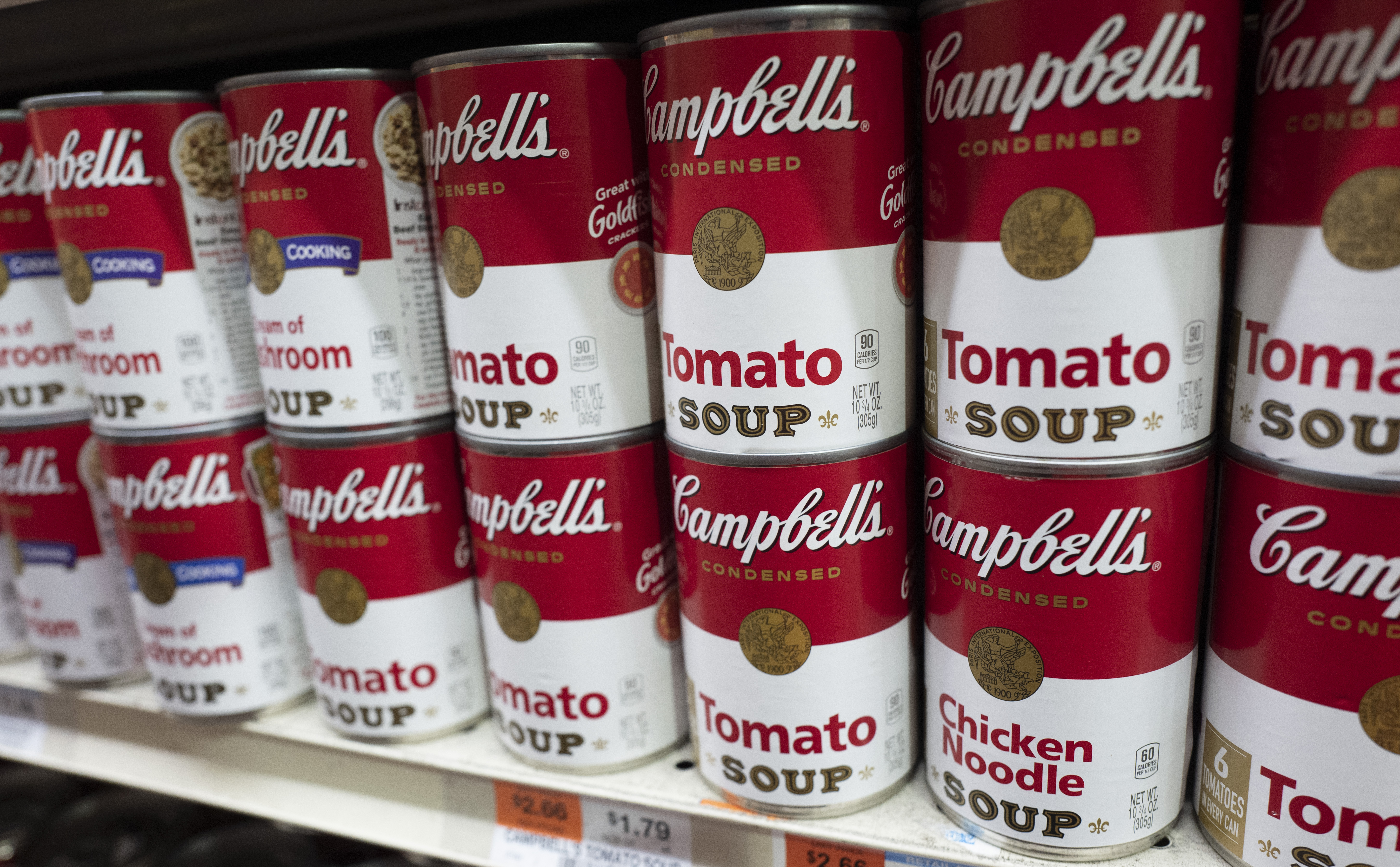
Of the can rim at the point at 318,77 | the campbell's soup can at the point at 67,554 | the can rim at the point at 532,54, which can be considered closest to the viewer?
the can rim at the point at 532,54

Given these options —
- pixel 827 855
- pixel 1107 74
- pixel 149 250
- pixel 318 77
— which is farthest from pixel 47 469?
A: pixel 1107 74

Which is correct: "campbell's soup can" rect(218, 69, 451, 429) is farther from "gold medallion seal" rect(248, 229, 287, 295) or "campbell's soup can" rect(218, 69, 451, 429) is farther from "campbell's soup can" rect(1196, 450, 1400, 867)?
"campbell's soup can" rect(1196, 450, 1400, 867)

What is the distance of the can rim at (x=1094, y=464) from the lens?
0.80 meters

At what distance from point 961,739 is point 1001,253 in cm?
52

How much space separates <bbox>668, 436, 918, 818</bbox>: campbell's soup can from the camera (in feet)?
3.01

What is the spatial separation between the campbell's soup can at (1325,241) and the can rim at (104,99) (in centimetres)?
121

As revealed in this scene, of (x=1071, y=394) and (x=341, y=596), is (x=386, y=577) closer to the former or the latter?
(x=341, y=596)

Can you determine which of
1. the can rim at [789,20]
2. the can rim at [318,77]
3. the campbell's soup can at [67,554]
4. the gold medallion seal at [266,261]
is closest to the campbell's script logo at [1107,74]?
the can rim at [789,20]

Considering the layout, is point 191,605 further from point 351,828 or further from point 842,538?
point 842,538

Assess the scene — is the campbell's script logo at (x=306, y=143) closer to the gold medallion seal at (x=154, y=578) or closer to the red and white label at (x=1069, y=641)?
the gold medallion seal at (x=154, y=578)

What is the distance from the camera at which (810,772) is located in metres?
0.98

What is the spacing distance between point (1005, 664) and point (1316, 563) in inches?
11.3

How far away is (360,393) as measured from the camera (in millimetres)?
1090

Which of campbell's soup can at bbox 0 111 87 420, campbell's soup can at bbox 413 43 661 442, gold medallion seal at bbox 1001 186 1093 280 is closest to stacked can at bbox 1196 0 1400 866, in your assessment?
gold medallion seal at bbox 1001 186 1093 280
